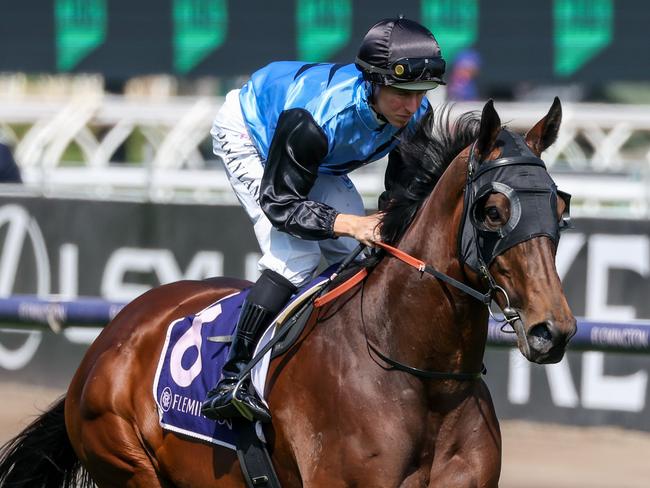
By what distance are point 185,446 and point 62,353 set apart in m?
4.29

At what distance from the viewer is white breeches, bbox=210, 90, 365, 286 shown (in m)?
3.70

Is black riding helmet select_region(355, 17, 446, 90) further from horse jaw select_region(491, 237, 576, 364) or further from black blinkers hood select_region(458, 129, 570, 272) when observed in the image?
horse jaw select_region(491, 237, 576, 364)

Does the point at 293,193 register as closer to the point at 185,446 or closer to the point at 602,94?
the point at 185,446

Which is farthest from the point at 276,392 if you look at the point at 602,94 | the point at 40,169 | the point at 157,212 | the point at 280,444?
the point at 602,94

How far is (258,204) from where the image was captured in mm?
3811

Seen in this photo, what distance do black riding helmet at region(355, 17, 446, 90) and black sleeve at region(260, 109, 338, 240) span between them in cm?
24

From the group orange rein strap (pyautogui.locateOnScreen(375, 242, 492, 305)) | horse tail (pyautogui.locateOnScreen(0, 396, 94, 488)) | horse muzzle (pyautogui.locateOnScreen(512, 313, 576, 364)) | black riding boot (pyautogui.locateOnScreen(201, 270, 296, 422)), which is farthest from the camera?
horse tail (pyautogui.locateOnScreen(0, 396, 94, 488))

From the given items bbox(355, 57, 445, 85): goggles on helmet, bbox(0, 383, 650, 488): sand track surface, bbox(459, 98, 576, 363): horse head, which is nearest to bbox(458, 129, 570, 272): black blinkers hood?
bbox(459, 98, 576, 363): horse head

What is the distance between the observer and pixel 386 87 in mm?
3406

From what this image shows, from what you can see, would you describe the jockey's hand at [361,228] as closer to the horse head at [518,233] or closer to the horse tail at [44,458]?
the horse head at [518,233]

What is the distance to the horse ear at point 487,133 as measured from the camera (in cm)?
301

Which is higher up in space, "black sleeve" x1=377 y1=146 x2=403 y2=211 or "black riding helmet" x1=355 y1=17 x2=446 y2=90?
"black riding helmet" x1=355 y1=17 x2=446 y2=90

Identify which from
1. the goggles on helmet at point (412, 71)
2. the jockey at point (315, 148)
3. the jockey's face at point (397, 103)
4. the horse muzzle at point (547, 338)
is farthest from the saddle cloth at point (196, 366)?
the horse muzzle at point (547, 338)

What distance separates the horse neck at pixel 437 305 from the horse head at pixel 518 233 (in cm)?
10
